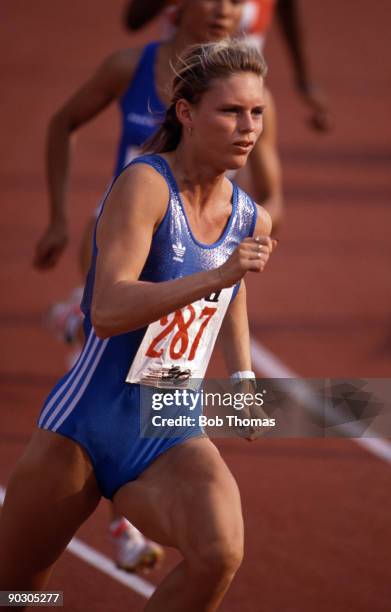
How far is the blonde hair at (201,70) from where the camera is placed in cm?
371

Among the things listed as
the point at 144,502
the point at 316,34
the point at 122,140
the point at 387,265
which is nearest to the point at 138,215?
the point at 144,502

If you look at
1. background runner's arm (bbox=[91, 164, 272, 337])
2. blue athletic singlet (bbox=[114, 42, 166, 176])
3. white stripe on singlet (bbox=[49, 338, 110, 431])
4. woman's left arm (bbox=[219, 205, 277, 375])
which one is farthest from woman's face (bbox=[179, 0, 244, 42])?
white stripe on singlet (bbox=[49, 338, 110, 431])

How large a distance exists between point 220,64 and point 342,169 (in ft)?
29.7

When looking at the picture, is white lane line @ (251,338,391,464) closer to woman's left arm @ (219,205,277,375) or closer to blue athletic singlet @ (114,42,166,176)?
blue athletic singlet @ (114,42,166,176)

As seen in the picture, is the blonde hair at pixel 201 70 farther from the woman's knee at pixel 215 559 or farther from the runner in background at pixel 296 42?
the runner in background at pixel 296 42

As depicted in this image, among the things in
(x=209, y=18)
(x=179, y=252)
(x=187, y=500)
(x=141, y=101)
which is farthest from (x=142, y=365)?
(x=209, y=18)

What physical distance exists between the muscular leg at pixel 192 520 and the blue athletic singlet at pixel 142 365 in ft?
0.32

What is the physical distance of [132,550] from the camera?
5137mm

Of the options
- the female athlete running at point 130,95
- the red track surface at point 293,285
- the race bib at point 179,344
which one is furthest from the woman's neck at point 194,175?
the red track surface at point 293,285

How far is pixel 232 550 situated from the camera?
11.2 ft

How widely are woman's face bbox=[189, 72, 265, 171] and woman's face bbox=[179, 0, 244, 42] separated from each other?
74.9 inches

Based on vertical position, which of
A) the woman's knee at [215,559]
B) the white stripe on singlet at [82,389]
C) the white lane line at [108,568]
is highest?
the white stripe on singlet at [82,389]

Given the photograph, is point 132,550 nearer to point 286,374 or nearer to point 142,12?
point 286,374

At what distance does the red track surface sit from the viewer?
546cm
